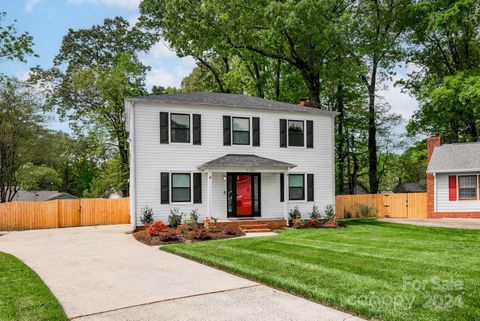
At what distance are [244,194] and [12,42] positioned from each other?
10616mm

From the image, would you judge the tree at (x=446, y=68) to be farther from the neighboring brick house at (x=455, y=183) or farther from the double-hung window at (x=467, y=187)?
the double-hung window at (x=467, y=187)

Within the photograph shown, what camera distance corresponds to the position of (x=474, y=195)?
65.4 ft

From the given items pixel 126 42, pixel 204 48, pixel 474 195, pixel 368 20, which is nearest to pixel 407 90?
pixel 368 20

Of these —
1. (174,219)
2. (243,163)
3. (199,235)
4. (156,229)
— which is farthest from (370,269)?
(174,219)

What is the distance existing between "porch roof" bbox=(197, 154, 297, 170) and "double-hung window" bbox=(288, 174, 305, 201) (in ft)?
4.28

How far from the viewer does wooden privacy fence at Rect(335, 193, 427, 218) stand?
73.3 feet

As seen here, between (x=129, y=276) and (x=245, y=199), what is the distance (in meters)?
10.3

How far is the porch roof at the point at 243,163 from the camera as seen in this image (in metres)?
16.6

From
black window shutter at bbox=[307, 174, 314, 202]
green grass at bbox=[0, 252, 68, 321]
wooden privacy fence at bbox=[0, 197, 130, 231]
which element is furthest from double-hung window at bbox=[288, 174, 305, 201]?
green grass at bbox=[0, 252, 68, 321]

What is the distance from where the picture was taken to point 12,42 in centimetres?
1126

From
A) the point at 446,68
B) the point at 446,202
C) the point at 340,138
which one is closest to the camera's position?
the point at 446,202

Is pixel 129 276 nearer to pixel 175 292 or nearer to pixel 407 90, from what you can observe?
pixel 175 292

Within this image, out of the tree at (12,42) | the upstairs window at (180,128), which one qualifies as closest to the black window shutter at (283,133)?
the upstairs window at (180,128)

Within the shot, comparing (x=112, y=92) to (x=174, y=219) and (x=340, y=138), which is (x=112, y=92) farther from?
(x=340, y=138)
